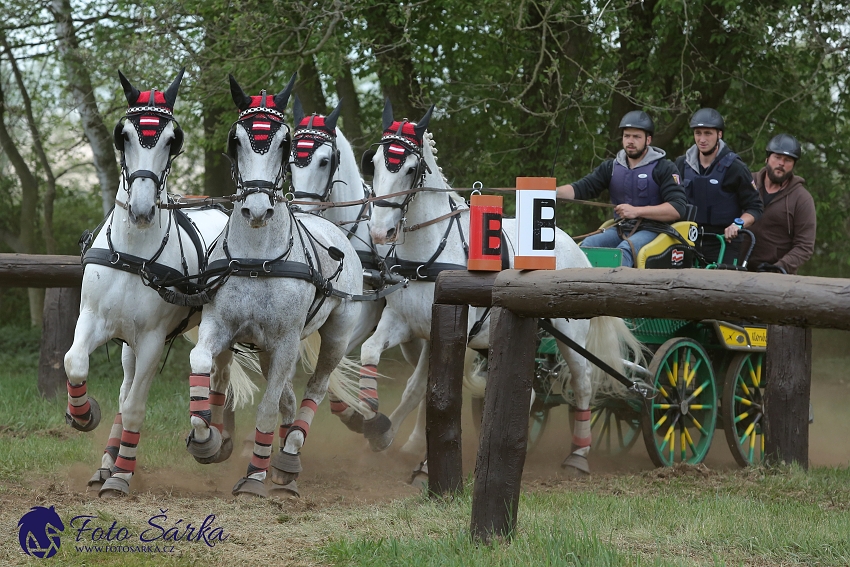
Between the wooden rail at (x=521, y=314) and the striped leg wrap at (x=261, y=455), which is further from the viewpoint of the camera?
the striped leg wrap at (x=261, y=455)

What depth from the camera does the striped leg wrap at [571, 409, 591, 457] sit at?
24.1 ft

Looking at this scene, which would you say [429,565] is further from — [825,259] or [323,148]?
[825,259]

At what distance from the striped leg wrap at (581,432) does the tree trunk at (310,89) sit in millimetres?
5430

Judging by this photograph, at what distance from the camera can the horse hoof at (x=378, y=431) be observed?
6.58m

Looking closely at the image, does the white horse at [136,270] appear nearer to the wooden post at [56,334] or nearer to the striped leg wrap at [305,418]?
the striped leg wrap at [305,418]

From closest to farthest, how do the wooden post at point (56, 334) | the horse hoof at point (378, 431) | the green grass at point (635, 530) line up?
the green grass at point (635, 530), the horse hoof at point (378, 431), the wooden post at point (56, 334)

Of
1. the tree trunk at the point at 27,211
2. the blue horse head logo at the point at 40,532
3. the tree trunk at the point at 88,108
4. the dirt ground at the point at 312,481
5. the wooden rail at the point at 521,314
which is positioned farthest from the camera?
the tree trunk at the point at 27,211

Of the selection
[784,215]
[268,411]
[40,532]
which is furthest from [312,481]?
[784,215]

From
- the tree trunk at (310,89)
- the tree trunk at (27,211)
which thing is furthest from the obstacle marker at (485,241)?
the tree trunk at (27,211)

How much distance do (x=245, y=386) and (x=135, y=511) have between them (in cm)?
221

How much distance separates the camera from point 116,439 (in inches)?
236

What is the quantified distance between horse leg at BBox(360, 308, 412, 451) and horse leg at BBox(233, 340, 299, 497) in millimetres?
749

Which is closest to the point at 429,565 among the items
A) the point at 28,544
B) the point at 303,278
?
the point at 28,544

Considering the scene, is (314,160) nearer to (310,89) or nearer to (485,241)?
(485,241)
